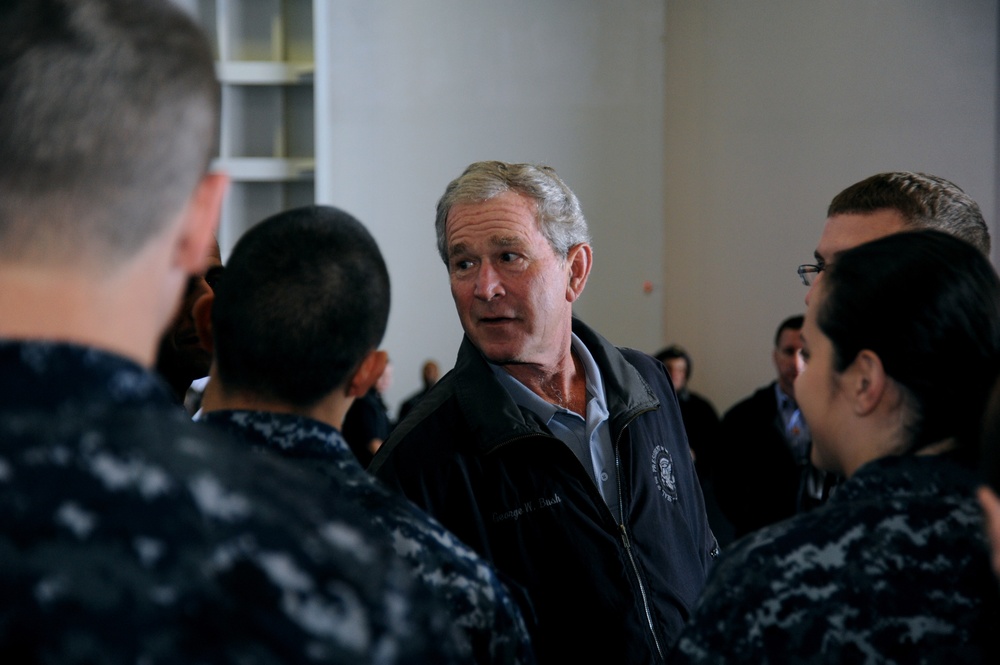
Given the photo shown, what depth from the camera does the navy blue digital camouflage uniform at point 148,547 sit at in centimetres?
65

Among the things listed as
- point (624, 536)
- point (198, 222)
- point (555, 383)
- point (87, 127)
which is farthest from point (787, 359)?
point (87, 127)

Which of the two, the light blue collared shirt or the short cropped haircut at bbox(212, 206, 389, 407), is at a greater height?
the short cropped haircut at bbox(212, 206, 389, 407)

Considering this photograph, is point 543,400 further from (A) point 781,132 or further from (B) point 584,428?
(A) point 781,132

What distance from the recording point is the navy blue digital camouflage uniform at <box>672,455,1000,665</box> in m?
1.14

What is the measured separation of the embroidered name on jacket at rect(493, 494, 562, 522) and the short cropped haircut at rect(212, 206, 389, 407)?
718mm

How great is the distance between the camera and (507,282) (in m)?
2.27

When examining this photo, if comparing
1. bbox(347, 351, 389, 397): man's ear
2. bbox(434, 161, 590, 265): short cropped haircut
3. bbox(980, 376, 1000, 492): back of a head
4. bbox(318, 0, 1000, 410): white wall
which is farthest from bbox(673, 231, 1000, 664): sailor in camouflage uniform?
bbox(318, 0, 1000, 410): white wall

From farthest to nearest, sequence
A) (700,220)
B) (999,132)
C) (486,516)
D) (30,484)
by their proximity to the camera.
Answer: (700,220), (999,132), (486,516), (30,484)

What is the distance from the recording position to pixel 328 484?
124 centimetres

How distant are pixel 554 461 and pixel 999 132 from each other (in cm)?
511

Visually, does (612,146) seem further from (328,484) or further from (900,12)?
(328,484)

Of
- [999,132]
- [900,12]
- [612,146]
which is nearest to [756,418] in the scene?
[999,132]

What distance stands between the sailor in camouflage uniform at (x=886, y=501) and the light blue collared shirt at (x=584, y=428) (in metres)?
0.80

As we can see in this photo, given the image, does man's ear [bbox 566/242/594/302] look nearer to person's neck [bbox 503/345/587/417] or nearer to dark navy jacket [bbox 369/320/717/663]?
person's neck [bbox 503/345/587/417]
